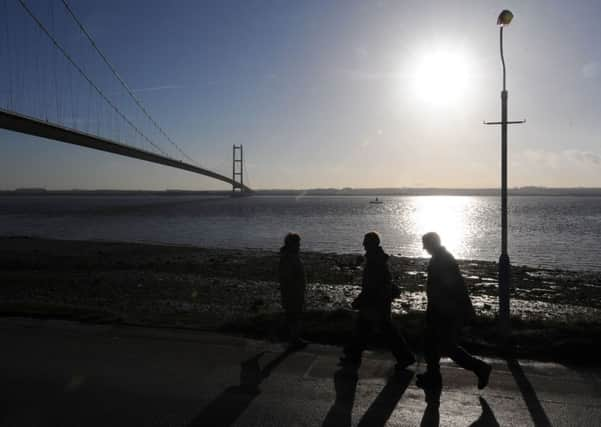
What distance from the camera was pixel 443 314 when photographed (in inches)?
173

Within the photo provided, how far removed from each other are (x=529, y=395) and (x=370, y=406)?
145 centimetres

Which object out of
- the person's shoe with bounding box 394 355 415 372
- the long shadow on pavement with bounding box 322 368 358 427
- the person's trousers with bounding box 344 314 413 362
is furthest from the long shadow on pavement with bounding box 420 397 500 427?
the person's trousers with bounding box 344 314 413 362

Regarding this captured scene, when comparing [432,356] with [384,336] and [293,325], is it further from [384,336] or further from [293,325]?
[293,325]

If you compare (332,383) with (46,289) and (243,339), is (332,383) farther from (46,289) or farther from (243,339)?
(46,289)

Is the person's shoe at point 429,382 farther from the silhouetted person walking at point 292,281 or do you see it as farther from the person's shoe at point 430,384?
the silhouetted person walking at point 292,281

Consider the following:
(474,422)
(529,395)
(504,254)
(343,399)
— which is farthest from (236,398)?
(504,254)

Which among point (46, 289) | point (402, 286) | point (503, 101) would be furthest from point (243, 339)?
point (402, 286)

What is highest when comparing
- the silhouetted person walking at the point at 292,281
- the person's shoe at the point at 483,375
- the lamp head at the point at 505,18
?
the lamp head at the point at 505,18

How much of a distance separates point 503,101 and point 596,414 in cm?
374

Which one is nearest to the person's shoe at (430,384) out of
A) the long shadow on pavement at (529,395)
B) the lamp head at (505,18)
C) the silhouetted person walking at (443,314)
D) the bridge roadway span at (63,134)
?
the silhouetted person walking at (443,314)

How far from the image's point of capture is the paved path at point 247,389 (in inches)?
145

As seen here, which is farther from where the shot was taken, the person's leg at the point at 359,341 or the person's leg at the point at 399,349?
the person's leg at the point at 359,341

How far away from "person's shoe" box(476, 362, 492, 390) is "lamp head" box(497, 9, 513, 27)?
4.04 meters

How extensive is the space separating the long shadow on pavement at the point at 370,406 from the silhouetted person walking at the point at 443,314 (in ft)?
0.76
